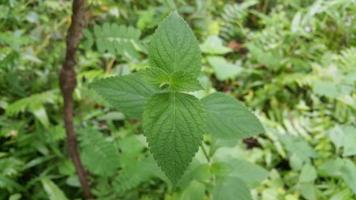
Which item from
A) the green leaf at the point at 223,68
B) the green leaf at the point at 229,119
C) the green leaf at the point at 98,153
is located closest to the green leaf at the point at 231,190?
the green leaf at the point at 229,119

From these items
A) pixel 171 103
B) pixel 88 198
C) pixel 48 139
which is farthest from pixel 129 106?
pixel 48 139

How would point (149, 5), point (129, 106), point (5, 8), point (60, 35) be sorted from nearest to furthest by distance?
point (129, 106)
point (5, 8)
point (60, 35)
point (149, 5)

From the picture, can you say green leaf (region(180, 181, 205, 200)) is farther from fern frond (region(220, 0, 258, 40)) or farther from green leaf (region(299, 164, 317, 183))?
fern frond (region(220, 0, 258, 40))

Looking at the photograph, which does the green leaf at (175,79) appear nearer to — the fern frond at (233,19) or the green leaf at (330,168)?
the green leaf at (330,168)

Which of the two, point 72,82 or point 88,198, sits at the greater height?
→ point 72,82

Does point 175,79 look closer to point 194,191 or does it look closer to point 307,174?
point 194,191

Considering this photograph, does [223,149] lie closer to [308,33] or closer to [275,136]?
[275,136]
